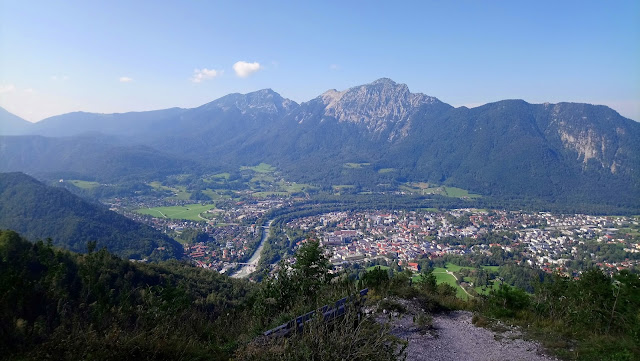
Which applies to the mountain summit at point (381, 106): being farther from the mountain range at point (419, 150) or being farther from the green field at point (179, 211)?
the green field at point (179, 211)

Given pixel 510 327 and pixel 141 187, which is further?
pixel 141 187

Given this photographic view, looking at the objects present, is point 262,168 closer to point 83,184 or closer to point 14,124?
point 83,184

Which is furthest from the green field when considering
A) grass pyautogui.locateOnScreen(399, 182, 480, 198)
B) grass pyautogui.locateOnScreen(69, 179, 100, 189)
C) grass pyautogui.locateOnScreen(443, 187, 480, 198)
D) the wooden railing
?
grass pyautogui.locateOnScreen(443, 187, 480, 198)

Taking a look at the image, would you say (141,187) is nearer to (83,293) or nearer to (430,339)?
(83,293)

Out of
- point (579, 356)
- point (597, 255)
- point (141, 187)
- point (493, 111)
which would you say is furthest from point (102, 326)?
point (493, 111)

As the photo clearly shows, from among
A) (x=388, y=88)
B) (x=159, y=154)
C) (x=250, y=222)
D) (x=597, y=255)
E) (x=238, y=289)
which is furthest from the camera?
(x=388, y=88)

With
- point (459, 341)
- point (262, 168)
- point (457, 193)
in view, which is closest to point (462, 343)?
point (459, 341)

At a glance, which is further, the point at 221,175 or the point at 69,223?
Result: the point at 221,175
